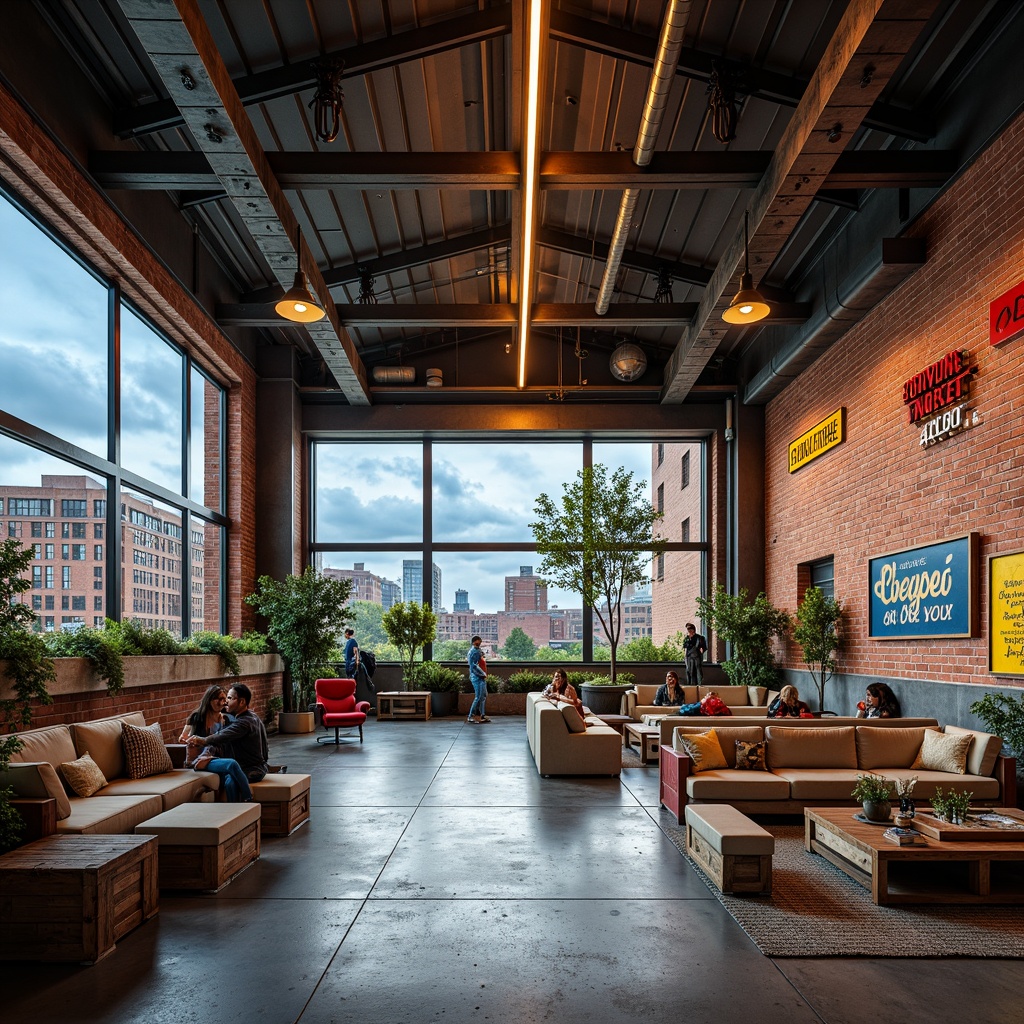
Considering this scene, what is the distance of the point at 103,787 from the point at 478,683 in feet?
27.4

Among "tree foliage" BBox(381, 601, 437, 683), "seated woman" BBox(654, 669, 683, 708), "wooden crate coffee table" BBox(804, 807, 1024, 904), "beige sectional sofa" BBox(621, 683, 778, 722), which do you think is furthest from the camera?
"tree foliage" BBox(381, 601, 437, 683)

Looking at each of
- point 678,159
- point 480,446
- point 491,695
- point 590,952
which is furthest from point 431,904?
point 480,446

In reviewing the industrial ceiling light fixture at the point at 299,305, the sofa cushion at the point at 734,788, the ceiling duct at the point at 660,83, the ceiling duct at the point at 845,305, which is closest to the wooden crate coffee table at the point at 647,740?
the sofa cushion at the point at 734,788

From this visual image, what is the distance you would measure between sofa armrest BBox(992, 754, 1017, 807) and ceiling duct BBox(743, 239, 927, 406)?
4788 mm

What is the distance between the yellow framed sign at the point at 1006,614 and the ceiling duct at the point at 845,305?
10.4 feet

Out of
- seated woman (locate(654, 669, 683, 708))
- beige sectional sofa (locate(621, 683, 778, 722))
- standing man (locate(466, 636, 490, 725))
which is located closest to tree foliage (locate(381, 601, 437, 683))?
standing man (locate(466, 636, 490, 725))

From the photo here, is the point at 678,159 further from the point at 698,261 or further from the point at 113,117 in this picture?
the point at 113,117

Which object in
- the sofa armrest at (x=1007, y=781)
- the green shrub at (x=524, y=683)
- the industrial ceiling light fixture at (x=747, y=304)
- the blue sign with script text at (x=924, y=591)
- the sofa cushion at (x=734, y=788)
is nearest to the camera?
the sofa armrest at (x=1007, y=781)

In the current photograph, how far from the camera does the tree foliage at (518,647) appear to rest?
15.9m

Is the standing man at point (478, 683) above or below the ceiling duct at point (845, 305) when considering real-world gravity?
below

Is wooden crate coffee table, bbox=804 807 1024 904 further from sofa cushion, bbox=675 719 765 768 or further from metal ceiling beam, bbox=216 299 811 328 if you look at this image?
metal ceiling beam, bbox=216 299 811 328

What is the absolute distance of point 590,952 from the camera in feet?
13.3

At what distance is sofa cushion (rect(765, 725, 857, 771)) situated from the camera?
7297mm

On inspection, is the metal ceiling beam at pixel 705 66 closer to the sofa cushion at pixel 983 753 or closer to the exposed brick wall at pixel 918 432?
the exposed brick wall at pixel 918 432
